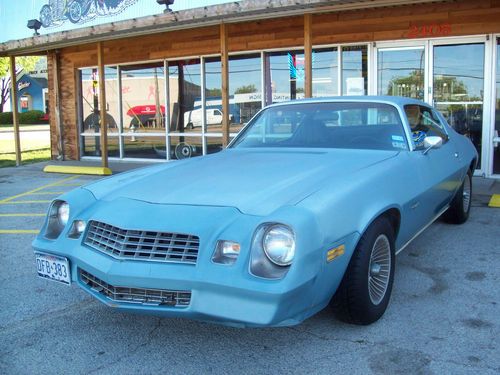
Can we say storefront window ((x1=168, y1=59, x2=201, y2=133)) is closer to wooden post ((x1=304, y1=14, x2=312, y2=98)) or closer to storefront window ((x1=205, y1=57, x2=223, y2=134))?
storefront window ((x1=205, y1=57, x2=223, y2=134))

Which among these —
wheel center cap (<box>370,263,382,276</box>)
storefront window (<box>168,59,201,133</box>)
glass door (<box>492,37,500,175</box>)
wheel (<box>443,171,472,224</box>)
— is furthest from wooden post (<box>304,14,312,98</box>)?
wheel center cap (<box>370,263,382,276</box>)

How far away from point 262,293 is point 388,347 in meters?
1.00

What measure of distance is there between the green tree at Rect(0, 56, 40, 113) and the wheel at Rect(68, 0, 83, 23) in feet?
116

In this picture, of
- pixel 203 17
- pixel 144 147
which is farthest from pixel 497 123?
pixel 144 147

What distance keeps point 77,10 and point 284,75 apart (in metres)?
4.63

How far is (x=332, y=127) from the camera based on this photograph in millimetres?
4344

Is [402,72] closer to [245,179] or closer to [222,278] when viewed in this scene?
[245,179]

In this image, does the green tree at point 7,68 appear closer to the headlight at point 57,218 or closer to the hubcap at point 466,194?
the hubcap at point 466,194

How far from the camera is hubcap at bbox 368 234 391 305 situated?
10.6ft

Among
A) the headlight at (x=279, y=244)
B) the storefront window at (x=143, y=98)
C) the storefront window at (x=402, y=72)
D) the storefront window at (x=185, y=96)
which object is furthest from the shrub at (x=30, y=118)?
the headlight at (x=279, y=244)

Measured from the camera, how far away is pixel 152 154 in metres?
12.9

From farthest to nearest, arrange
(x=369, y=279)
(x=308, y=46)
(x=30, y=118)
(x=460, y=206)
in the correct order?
(x=30, y=118) < (x=308, y=46) < (x=460, y=206) < (x=369, y=279)

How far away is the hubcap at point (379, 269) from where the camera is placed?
3.25 m

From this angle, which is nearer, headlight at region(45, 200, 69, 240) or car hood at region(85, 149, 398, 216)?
car hood at region(85, 149, 398, 216)
